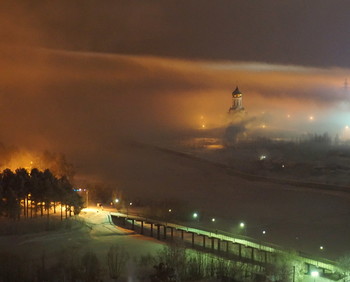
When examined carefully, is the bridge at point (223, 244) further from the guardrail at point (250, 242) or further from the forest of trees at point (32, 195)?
the forest of trees at point (32, 195)

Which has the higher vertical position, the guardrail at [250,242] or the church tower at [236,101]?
the church tower at [236,101]

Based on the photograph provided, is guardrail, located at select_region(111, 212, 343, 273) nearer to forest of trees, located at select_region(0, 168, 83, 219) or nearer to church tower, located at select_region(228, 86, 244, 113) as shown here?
forest of trees, located at select_region(0, 168, 83, 219)

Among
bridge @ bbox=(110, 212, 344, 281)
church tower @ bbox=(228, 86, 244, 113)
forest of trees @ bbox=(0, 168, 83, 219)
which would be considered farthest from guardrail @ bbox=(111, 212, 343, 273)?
church tower @ bbox=(228, 86, 244, 113)

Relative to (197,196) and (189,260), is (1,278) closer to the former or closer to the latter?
(189,260)

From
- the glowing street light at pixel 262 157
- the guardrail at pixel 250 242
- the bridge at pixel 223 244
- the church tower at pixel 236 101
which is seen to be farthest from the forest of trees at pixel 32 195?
the church tower at pixel 236 101

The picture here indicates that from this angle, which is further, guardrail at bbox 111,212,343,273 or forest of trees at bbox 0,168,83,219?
forest of trees at bbox 0,168,83,219

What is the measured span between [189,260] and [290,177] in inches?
568

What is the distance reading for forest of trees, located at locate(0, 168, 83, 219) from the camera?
12.7 metres

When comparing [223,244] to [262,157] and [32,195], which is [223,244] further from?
[262,157]

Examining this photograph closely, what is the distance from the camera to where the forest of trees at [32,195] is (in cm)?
1273

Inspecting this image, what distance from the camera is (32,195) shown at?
1336cm

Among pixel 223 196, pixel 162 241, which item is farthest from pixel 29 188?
pixel 223 196

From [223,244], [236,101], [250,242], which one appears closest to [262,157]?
[236,101]

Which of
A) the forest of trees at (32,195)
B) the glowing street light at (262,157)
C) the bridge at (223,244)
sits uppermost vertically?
the glowing street light at (262,157)
